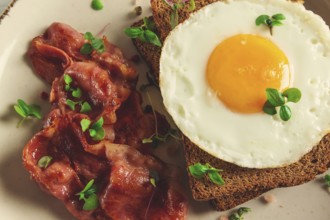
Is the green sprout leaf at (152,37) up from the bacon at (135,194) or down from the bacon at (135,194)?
up

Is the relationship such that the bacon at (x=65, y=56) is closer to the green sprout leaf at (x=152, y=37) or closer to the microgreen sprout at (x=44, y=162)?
the green sprout leaf at (x=152, y=37)

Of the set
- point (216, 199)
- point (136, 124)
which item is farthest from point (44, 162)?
point (216, 199)

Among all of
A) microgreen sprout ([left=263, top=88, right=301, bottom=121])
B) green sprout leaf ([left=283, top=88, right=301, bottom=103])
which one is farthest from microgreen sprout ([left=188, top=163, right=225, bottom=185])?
green sprout leaf ([left=283, top=88, right=301, bottom=103])

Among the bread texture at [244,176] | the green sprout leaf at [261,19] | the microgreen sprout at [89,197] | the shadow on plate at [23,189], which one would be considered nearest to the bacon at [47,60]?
the shadow on plate at [23,189]

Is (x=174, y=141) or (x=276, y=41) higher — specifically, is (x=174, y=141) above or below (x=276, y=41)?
below

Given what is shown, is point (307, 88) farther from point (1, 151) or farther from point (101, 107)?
point (1, 151)

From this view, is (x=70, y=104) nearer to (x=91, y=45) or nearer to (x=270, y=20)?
(x=91, y=45)

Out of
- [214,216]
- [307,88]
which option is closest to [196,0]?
[307,88]
